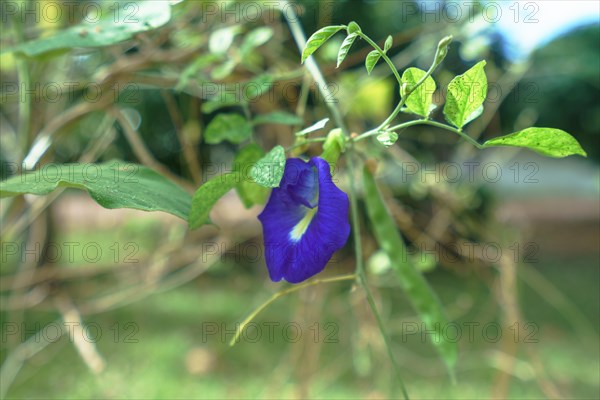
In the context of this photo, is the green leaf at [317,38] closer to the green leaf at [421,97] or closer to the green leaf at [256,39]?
the green leaf at [421,97]

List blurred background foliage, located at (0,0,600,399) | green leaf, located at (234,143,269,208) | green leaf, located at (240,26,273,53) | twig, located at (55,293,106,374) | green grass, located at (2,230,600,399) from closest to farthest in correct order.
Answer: green leaf, located at (234,143,269,208), green leaf, located at (240,26,273,53), blurred background foliage, located at (0,0,600,399), twig, located at (55,293,106,374), green grass, located at (2,230,600,399)

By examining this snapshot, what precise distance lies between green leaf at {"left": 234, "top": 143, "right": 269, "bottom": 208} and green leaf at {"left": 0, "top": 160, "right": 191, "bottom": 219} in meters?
0.05

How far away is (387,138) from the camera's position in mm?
417

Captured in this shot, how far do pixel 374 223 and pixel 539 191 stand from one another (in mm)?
10925

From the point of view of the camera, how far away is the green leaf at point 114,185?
0.41 meters

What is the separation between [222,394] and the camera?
7.64 ft

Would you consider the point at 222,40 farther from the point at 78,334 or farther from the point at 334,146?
the point at 78,334

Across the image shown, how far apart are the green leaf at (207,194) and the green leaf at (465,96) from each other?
0.54ft

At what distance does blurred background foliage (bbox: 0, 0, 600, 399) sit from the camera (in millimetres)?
920

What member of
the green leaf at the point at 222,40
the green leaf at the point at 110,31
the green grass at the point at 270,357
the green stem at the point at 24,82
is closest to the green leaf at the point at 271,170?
the green leaf at the point at 110,31

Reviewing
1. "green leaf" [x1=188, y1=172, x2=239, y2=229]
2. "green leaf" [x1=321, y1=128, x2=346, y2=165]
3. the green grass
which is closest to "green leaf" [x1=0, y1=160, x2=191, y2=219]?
"green leaf" [x1=188, y1=172, x2=239, y2=229]

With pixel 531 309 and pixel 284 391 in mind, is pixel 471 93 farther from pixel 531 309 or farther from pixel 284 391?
pixel 531 309

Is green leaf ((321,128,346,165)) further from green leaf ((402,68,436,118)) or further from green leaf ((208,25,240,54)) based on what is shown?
green leaf ((208,25,240,54))

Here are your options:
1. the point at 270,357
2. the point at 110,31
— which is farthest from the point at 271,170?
the point at 270,357
